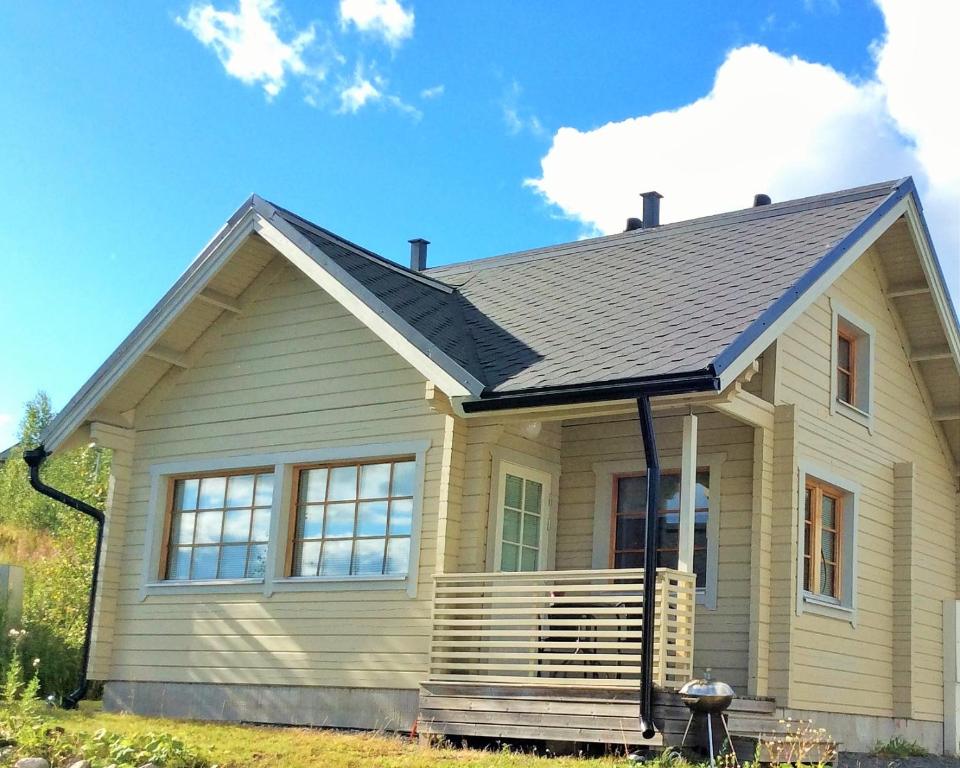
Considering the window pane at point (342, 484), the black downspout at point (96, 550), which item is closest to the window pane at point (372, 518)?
the window pane at point (342, 484)

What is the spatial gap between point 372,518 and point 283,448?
1486 millimetres

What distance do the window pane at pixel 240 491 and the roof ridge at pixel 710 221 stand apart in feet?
15.7

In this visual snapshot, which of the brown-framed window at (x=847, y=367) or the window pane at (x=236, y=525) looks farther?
the brown-framed window at (x=847, y=367)

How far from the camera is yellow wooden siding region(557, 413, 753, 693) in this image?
12203 mm

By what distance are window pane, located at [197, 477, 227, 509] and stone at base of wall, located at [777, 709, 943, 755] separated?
668cm

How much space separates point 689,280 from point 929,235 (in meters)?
3.40

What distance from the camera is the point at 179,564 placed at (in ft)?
49.1

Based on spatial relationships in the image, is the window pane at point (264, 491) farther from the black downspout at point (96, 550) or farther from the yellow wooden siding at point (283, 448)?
the black downspout at point (96, 550)

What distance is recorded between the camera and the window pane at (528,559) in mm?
13031

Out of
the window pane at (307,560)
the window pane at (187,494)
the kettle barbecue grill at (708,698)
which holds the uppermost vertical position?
the window pane at (187,494)

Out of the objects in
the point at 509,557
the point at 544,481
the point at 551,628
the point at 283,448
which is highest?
the point at 283,448

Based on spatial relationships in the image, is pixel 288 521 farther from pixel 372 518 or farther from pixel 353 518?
pixel 372 518

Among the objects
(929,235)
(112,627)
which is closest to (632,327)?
(929,235)

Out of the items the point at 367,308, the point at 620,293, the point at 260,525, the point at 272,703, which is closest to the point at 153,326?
the point at 260,525
